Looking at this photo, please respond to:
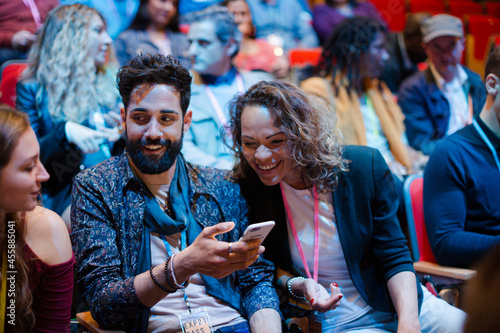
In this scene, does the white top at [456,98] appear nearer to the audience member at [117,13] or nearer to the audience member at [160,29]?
the audience member at [160,29]

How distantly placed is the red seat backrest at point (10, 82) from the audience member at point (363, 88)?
172cm

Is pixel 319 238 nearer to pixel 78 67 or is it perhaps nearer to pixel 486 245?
pixel 486 245

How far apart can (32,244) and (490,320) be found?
1.17 metres

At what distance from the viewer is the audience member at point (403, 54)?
14.8 ft

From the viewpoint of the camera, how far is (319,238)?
1796mm

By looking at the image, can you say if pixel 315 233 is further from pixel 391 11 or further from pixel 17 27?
pixel 391 11

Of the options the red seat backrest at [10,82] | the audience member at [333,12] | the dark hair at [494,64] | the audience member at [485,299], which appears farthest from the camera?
the audience member at [333,12]

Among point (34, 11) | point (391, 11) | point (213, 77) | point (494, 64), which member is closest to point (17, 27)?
point (34, 11)

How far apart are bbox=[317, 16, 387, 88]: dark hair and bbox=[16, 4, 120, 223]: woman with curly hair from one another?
151cm

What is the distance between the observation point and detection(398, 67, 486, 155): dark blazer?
349 centimetres

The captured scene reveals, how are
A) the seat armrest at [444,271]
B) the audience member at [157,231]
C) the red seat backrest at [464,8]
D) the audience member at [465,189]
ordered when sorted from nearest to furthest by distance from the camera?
1. the audience member at [157,231]
2. the seat armrest at [444,271]
3. the audience member at [465,189]
4. the red seat backrest at [464,8]

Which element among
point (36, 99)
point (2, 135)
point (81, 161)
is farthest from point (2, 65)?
point (2, 135)

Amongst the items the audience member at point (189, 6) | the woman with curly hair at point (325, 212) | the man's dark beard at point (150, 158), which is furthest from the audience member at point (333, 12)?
the man's dark beard at point (150, 158)

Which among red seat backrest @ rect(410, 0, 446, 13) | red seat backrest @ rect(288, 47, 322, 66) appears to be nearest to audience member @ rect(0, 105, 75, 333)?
red seat backrest @ rect(288, 47, 322, 66)
